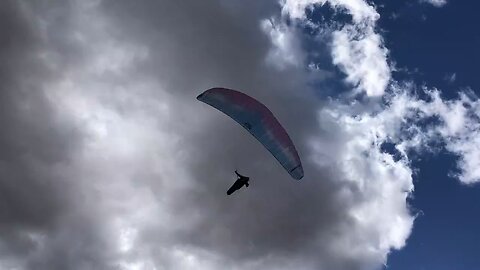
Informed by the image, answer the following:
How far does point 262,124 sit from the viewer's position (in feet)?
228

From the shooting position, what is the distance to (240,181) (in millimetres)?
70875

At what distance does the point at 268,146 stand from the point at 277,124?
3303 millimetres

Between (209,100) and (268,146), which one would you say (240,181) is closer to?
(268,146)

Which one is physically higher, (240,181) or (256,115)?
(256,115)

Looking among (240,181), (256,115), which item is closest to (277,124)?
(256,115)

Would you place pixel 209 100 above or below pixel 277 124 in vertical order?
below

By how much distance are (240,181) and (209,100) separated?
12271 mm

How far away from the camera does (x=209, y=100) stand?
6738 cm

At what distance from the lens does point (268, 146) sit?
69.2 meters

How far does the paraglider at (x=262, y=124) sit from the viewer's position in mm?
69125

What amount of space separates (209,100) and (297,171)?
15.2 meters

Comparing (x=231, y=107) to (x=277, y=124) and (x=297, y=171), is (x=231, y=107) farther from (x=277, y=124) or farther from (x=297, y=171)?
(x=297, y=171)

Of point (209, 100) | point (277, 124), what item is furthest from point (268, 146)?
point (209, 100)

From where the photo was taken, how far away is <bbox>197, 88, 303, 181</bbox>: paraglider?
69.1 meters
